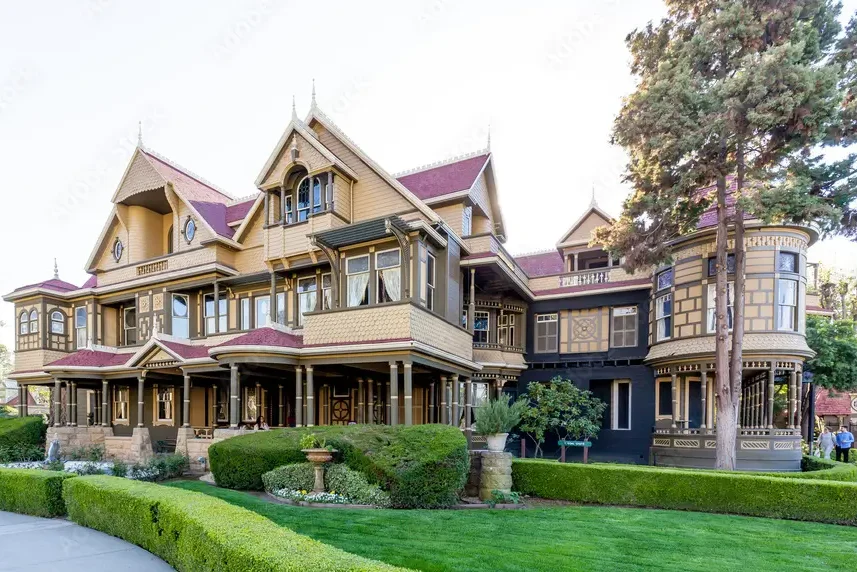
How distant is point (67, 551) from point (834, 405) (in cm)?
3681

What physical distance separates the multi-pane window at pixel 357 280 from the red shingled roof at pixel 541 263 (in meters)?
12.6

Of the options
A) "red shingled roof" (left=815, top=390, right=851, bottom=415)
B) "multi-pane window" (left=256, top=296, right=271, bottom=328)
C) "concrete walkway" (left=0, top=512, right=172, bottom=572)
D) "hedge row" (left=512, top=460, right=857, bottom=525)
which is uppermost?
"multi-pane window" (left=256, top=296, right=271, bottom=328)

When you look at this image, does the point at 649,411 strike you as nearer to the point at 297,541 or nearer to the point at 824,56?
the point at 824,56

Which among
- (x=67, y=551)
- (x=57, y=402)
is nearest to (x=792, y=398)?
(x=67, y=551)

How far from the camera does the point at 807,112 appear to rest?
12227mm

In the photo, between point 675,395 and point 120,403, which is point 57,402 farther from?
point 675,395

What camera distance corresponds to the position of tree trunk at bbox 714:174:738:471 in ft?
46.8

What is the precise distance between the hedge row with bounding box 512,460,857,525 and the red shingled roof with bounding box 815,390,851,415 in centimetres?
2332

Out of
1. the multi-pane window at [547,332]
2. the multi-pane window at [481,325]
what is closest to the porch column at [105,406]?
the multi-pane window at [481,325]

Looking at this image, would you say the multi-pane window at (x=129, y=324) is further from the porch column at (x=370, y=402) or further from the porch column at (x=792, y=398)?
the porch column at (x=792, y=398)

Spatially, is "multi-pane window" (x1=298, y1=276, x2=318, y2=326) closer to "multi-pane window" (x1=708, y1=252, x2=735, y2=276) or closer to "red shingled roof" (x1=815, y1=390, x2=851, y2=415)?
"multi-pane window" (x1=708, y1=252, x2=735, y2=276)

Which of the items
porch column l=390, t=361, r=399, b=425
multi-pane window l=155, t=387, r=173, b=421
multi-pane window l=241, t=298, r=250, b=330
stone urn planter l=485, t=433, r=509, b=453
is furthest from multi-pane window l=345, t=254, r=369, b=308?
multi-pane window l=155, t=387, r=173, b=421

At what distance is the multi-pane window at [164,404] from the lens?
77.8ft

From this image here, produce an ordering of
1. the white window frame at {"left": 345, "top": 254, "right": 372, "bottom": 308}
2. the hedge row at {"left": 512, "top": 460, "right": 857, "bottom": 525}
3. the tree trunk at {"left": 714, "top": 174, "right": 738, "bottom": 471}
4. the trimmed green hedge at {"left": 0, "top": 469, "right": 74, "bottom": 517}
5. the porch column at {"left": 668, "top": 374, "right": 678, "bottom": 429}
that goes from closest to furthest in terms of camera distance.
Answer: the trimmed green hedge at {"left": 0, "top": 469, "right": 74, "bottom": 517}
the hedge row at {"left": 512, "top": 460, "right": 857, "bottom": 525}
the tree trunk at {"left": 714, "top": 174, "right": 738, "bottom": 471}
the white window frame at {"left": 345, "top": 254, "right": 372, "bottom": 308}
the porch column at {"left": 668, "top": 374, "right": 678, "bottom": 429}
